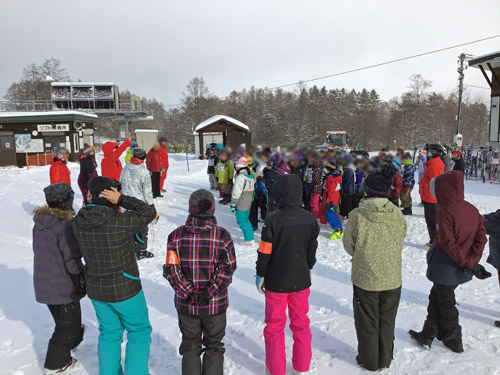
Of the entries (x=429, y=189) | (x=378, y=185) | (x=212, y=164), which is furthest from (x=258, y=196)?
(x=378, y=185)

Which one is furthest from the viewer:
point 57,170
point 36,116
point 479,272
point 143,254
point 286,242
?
point 36,116

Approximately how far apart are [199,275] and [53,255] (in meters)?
1.31

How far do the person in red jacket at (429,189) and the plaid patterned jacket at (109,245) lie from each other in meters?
5.08

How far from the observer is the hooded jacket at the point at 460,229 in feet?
9.57

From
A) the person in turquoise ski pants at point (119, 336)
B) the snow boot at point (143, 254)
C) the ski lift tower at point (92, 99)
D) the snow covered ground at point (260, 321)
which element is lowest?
the snow covered ground at point (260, 321)

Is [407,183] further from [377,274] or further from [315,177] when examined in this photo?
[377,274]

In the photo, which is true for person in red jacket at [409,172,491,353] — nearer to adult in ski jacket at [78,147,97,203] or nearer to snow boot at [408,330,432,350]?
snow boot at [408,330,432,350]

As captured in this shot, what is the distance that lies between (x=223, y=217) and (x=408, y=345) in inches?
231

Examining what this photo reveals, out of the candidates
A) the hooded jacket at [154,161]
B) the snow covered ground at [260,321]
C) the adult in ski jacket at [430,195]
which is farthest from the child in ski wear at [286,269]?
the hooded jacket at [154,161]

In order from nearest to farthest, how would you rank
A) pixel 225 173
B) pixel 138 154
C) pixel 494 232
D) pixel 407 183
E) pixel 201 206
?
pixel 201 206, pixel 494 232, pixel 138 154, pixel 407 183, pixel 225 173

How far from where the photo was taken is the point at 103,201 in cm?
257

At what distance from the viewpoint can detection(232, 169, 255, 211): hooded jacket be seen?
6.09 meters

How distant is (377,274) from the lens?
2744 millimetres

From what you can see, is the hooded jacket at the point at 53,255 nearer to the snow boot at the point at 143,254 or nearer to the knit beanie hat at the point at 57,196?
the knit beanie hat at the point at 57,196
